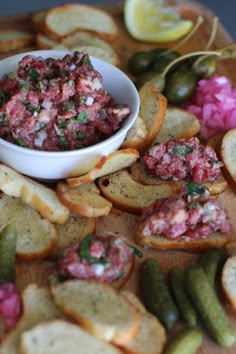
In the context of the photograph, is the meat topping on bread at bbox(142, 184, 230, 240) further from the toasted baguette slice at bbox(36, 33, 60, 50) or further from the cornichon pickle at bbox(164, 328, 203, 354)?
the toasted baguette slice at bbox(36, 33, 60, 50)

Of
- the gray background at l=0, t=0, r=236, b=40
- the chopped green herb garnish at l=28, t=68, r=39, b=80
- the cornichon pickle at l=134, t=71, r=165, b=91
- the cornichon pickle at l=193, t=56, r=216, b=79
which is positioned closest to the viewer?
the chopped green herb garnish at l=28, t=68, r=39, b=80

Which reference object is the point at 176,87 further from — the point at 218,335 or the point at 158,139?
the point at 218,335

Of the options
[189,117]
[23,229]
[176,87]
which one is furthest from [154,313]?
[176,87]

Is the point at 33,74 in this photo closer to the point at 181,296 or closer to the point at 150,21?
the point at 181,296

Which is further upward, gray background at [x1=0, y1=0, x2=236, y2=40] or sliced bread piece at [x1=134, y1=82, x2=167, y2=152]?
sliced bread piece at [x1=134, y1=82, x2=167, y2=152]

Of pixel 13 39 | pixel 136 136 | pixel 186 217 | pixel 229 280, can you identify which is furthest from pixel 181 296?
pixel 13 39

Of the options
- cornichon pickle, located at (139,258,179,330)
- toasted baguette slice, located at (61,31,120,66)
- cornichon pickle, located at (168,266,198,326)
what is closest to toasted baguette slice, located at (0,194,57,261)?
cornichon pickle, located at (139,258,179,330)

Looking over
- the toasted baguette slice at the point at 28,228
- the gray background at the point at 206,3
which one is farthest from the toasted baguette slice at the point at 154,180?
the gray background at the point at 206,3
